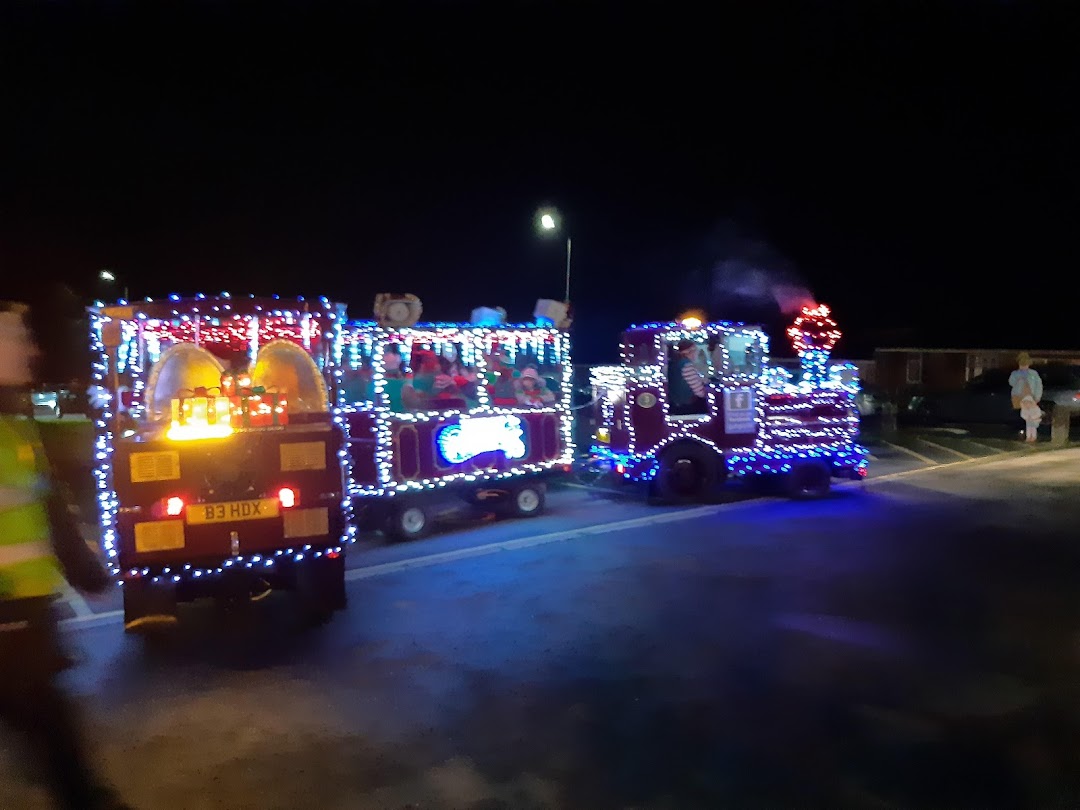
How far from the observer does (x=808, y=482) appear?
13047mm

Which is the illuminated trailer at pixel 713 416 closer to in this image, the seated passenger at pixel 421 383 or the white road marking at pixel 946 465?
the white road marking at pixel 946 465

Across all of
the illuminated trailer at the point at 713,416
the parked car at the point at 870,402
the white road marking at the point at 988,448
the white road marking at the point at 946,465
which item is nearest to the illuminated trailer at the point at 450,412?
the illuminated trailer at the point at 713,416

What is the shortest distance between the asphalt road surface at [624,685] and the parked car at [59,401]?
8817mm

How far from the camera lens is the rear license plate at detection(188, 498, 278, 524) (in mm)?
6797

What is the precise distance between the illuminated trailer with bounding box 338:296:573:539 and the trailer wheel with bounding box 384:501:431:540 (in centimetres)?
1

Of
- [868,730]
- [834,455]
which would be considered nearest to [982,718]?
[868,730]

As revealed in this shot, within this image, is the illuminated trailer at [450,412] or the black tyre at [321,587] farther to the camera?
the illuminated trailer at [450,412]

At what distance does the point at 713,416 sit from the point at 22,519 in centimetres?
980

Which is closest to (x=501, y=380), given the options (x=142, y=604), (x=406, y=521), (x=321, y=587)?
(x=406, y=521)

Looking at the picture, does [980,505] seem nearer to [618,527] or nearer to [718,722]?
[618,527]

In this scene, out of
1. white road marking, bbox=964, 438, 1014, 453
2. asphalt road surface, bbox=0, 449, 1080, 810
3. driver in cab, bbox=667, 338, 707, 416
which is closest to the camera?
asphalt road surface, bbox=0, 449, 1080, 810

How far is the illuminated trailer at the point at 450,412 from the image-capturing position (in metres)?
10.4

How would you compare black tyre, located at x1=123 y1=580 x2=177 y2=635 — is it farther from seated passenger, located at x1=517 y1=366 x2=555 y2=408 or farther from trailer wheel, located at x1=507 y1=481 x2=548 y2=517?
seated passenger, located at x1=517 y1=366 x2=555 y2=408

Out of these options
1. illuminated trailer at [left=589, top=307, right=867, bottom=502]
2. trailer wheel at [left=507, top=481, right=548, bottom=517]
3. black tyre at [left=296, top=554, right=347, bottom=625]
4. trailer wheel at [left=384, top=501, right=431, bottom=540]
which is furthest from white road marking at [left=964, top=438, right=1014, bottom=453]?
black tyre at [left=296, top=554, right=347, bottom=625]
